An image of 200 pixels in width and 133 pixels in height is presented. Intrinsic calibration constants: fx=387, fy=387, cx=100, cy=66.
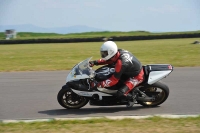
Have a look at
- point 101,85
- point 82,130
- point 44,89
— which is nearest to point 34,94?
point 44,89

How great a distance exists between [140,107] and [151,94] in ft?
1.17

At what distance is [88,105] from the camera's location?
835 centimetres

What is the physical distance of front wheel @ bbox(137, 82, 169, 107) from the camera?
790 cm

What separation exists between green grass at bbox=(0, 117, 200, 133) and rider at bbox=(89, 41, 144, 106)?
1.19 m

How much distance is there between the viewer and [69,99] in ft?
25.7

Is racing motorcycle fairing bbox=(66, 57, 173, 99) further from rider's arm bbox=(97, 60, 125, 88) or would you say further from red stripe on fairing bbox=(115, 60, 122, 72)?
red stripe on fairing bbox=(115, 60, 122, 72)

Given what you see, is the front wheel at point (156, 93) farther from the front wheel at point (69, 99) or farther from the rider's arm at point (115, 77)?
the front wheel at point (69, 99)

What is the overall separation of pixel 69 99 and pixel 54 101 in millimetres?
1127

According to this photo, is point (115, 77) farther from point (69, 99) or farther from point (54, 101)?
point (54, 101)

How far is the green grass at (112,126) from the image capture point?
5.77 m

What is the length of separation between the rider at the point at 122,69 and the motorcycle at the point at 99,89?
110 millimetres

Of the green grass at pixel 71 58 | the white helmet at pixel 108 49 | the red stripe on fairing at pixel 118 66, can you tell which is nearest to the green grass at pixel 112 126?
the red stripe on fairing at pixel 118 66

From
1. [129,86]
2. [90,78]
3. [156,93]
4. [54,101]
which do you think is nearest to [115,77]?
[129,86]

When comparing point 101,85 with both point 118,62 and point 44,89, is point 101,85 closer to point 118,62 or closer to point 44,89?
point 118,62
